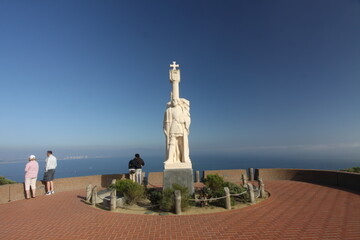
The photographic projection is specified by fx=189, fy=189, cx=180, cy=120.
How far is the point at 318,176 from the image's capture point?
11906mm

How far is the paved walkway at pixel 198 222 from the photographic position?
502 centimetres

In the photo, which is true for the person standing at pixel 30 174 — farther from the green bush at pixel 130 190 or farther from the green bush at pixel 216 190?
the green bush at pixel 216 190

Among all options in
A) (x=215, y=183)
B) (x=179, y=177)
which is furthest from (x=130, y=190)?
(x=215, y=183)

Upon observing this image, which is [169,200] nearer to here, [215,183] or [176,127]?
[215,183]

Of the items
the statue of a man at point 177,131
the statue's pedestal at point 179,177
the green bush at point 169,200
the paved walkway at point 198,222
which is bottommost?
the paved walkway at point 198,222

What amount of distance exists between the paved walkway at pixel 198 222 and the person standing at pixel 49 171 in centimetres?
179

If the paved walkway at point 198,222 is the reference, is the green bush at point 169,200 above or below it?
above

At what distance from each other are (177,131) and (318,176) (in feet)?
32.1

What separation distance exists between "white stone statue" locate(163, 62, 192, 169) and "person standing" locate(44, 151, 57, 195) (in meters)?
6.09

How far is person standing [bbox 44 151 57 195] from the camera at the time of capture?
977cm

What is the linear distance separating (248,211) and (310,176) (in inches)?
318

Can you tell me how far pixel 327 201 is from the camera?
7.85 m

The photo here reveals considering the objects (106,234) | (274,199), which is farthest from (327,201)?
(106,234)

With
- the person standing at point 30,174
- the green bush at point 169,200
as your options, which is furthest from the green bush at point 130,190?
the person standing at point 30,174
